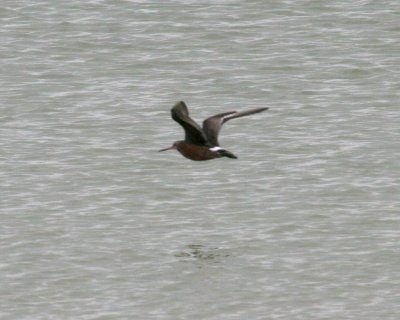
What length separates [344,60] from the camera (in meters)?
33.1

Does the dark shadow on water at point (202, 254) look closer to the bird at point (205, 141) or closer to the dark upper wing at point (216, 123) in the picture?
the bird at point (205, 141)

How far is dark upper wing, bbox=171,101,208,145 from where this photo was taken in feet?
68.7

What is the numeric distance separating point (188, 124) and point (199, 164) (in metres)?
5.34

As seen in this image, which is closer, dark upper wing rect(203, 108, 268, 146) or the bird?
the bird

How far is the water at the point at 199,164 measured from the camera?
2073cm

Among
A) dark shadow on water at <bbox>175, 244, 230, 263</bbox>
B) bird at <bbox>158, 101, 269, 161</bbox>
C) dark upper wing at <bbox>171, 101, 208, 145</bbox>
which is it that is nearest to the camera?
dark upper wing at <bbox>171, 101, 208, 145</bbox>

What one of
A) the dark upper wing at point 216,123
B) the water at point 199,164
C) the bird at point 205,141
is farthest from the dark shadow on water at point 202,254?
the dark upper wing at point 216,123

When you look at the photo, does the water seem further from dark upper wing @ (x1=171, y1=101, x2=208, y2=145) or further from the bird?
dark upper wing @ (x1=171, y1=101, x2=208, y2=145)

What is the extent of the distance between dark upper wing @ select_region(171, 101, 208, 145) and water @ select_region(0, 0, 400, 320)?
4.27 feet

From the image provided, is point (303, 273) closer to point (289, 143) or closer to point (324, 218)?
point (324, 218)

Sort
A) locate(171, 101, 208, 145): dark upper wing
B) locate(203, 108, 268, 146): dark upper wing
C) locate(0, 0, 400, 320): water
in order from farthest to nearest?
1. locate(203, 108, 268, 146): dark upper wing
2. locate(171, 101, 208, 145): dark upper wing
3. locate(0, 0, 400, 320): water

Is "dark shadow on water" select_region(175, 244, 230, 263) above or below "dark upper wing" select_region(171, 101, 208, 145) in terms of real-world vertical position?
below

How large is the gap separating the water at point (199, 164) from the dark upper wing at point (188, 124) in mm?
1303

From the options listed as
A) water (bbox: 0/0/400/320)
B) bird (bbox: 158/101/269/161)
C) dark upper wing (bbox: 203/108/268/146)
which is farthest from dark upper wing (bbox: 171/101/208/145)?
water (bbox: 0/0/400/320)
